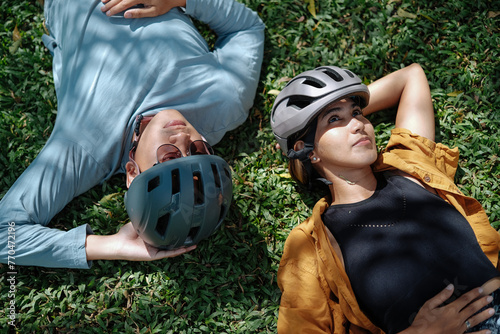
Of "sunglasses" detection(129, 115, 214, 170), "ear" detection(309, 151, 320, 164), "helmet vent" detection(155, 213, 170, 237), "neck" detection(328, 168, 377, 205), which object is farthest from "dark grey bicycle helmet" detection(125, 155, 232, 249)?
"neck" detection(328, 168, 377, 205)

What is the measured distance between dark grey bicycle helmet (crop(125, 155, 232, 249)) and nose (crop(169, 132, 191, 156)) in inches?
8.4

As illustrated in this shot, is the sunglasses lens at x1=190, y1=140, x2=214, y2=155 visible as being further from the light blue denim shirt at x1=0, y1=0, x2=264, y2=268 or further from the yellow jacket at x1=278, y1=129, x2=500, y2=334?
the yellow jacket at x1=278, y1=129, x2=500, y2=334

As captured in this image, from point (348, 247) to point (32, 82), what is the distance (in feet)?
12.3

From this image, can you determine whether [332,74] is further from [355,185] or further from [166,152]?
[166,152]

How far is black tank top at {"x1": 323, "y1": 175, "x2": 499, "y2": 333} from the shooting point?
354 cm

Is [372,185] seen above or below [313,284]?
above

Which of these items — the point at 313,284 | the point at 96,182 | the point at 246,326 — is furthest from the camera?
the point at 96,182

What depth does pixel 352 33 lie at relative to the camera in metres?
5.10

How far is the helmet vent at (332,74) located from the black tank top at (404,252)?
106cm

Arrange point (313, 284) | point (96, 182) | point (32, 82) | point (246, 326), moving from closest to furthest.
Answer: point (313, 284)
point (246, 326)
point (96, 182)
point (32, 82)

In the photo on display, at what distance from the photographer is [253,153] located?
16.0ft

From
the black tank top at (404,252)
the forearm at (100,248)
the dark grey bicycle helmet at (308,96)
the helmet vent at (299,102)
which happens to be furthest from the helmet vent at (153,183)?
the black tank top at (404,252)

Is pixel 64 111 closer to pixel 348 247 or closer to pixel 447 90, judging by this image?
pixel 348 247

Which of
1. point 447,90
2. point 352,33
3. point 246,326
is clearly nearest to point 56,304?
point 246,326
